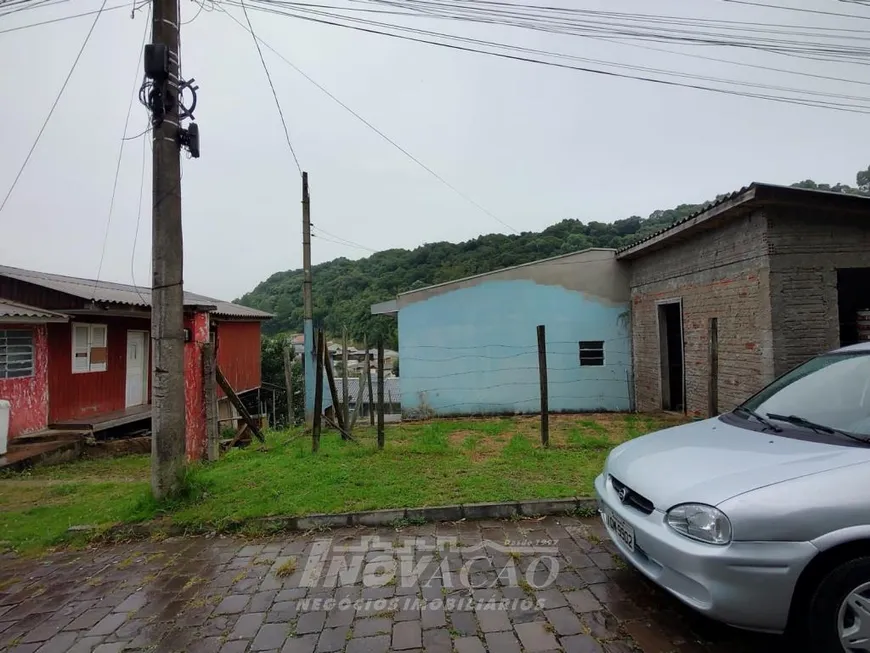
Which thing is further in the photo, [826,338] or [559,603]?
[826,338]

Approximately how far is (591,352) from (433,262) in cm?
842

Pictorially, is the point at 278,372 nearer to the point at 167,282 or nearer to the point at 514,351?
the point at 514,351

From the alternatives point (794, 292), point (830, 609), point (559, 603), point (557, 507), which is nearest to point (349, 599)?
point (559, 603)

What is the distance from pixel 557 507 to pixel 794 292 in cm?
518

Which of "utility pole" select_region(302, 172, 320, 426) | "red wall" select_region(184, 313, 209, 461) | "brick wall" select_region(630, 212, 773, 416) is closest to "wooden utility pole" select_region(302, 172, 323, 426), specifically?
"utility pole" select_region(302, 172, 320, 426)

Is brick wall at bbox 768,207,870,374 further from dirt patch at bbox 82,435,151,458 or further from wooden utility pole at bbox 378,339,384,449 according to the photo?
dirt patch at bbox 82,435,151,458

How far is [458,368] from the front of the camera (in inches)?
442

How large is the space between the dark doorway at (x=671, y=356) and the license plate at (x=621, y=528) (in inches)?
310

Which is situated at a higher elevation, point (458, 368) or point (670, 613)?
point (458, 368)

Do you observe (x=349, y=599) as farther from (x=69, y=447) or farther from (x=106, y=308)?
(x=106, y=308)

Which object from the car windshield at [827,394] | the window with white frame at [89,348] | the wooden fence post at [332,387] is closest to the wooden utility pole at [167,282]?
the wooden fence post at [332,387]

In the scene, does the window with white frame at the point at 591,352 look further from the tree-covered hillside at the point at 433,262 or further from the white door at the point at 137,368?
the white door at the point at 137,368

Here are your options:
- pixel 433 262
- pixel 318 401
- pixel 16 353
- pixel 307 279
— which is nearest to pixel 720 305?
pixel 318 401

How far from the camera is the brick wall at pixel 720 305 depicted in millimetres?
6801
